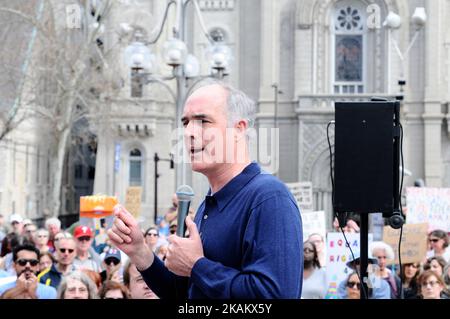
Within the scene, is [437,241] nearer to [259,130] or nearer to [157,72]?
[259,130]

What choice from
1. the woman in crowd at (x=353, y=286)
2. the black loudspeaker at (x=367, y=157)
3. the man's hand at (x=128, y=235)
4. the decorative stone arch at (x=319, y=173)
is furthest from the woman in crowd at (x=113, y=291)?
the decorative stone arch at (x=319, y=173)

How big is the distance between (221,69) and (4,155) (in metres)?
15.5

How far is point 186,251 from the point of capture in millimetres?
3393

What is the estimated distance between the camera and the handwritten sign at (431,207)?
1612 cm

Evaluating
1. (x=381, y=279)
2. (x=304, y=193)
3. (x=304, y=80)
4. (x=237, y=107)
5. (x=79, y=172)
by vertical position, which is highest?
(x=304, y=80)

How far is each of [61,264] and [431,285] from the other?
3.53 meters

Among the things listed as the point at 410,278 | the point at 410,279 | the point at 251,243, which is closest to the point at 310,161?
the point at 410,278

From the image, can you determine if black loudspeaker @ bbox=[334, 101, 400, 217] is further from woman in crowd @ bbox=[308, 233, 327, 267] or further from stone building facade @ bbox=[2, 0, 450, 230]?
stone building facade @ bbox=[2, 0, 450, 230]

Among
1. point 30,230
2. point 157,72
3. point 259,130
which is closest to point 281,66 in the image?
point 157,72

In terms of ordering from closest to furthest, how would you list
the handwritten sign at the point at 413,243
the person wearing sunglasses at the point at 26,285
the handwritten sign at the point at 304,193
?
1. the person wearing sunglasses at the point at 26,285
2. the handwritten sign at the point at 413,243
3. the handwritten sign at the point at 304,193

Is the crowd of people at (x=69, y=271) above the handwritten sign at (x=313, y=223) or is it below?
below

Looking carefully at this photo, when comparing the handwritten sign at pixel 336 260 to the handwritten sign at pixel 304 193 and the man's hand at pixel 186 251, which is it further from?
the man's hand at pixel 186 251

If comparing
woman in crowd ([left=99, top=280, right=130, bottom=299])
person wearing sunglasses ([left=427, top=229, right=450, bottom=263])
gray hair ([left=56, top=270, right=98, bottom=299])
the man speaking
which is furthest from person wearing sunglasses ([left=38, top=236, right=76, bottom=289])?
the man speaking

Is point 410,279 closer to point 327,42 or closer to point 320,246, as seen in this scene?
point 320,246
